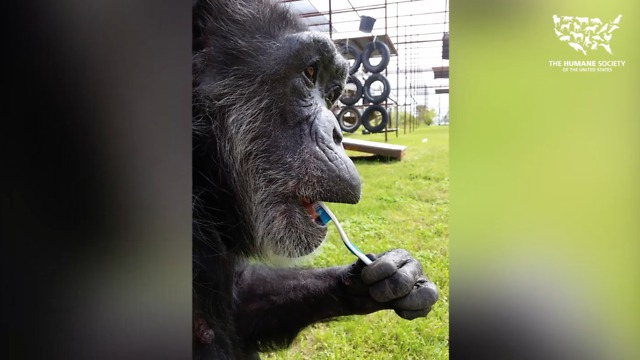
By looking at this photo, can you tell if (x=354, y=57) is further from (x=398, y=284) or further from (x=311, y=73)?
(x=398, y=284)

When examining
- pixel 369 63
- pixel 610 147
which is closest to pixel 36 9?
pixel 369 63

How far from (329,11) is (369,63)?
292mm

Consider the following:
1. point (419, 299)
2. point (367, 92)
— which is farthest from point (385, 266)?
point (367, 92)

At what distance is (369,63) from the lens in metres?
2.26

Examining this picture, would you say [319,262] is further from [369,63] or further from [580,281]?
[580,281]

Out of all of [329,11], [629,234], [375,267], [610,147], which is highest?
[329,11]

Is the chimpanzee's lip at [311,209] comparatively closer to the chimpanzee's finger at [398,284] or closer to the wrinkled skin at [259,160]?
the wrinkled skin at [259,160]

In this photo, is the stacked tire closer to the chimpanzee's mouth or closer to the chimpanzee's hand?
the chimpanzee's mouth

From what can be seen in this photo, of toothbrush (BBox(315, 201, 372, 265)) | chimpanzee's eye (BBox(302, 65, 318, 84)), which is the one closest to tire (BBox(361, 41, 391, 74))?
chimpanzee's eye (BBox(302, 65, 318, 84))

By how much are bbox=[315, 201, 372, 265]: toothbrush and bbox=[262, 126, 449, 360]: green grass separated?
0.13ft

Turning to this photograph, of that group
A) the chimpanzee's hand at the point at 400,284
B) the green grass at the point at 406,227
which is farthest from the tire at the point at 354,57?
the chimpanzee's hand at the point at 400,284

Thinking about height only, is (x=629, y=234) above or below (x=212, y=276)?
above

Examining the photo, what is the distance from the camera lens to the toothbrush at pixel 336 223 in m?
2.12

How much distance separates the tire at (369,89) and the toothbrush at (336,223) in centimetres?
51
